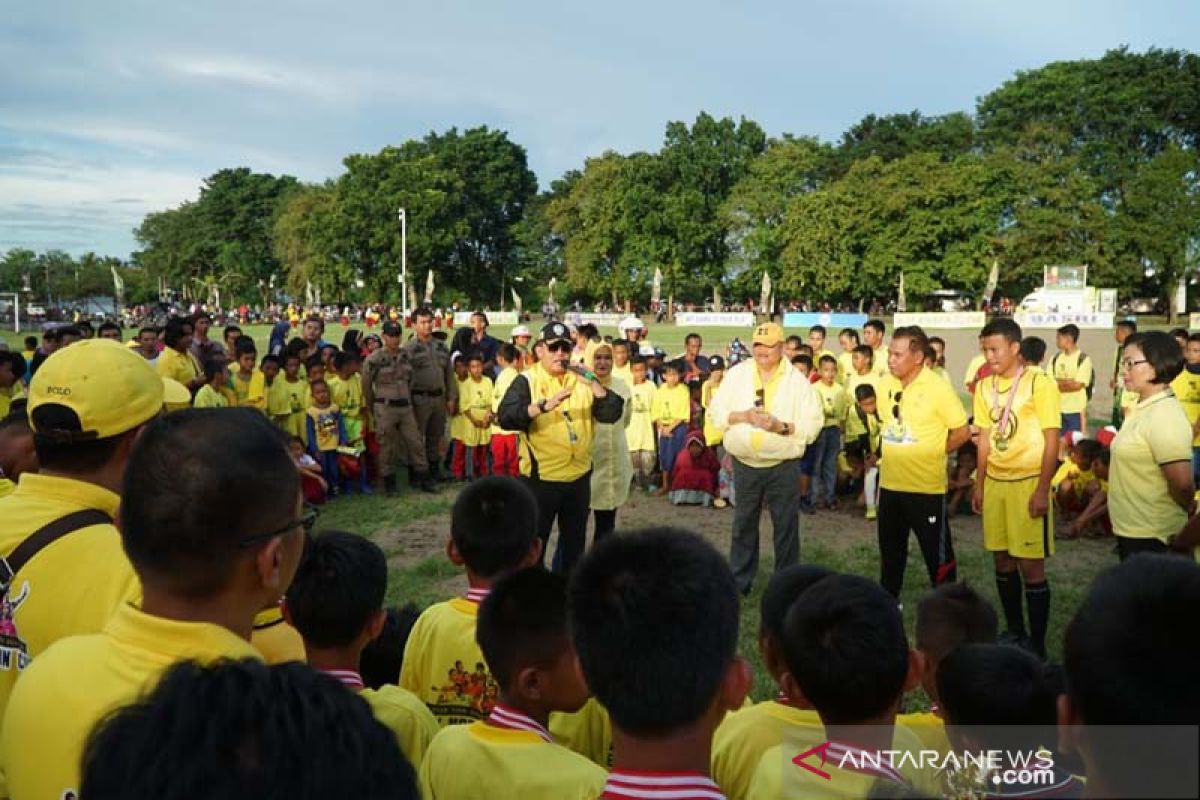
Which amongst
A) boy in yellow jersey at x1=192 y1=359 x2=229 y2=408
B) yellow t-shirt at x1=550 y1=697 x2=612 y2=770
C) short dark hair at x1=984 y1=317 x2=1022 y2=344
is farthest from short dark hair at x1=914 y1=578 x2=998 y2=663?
boy in yellow jersey at x1=192 y1=359 x2=229 y2=408

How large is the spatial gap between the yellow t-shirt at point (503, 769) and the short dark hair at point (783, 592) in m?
0.95

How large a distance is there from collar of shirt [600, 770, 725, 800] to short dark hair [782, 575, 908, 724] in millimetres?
576

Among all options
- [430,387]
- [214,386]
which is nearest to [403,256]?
[430,387]

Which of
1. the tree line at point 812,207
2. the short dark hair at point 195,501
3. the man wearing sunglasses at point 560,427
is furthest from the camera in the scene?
the tree line at point 812,207

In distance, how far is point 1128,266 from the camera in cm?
5125

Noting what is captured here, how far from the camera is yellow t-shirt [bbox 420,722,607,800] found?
1923 millimetres

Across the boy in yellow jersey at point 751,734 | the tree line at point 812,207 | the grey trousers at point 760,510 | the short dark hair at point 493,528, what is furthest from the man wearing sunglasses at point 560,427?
the tree line at point 812,207

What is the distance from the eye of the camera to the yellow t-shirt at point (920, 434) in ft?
18.4

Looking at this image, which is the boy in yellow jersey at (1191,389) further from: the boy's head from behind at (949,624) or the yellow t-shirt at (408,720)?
the yellow t-shirt at (408,720)

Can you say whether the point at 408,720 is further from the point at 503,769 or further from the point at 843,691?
the point at 843,691

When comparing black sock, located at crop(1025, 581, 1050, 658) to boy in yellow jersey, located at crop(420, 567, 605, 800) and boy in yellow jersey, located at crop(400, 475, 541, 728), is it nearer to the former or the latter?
boy in yellow jersey, located at crop(400, 475, 541, 728)

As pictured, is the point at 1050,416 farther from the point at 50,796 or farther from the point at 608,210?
the point at 608,210

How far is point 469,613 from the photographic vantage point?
2.82m

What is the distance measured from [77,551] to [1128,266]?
60692mm
